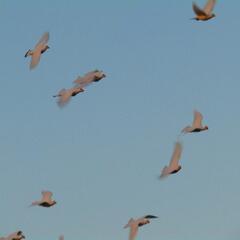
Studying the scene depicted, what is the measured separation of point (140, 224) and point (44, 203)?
5165 mm

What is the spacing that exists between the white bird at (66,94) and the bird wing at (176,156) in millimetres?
5695

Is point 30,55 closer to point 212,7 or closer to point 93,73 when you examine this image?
point 93,73

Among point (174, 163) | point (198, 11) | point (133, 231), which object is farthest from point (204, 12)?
point (133, 231)

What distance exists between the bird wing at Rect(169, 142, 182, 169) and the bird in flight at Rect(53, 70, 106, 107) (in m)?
5.15

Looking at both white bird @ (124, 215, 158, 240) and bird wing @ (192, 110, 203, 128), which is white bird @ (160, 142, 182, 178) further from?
white bird @ (124, 215, 158, 240)

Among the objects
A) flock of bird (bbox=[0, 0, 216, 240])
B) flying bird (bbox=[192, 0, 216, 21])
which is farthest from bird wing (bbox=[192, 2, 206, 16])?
flock of bird (bbox=[0, 0, 216, 240])

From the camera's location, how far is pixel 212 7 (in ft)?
151

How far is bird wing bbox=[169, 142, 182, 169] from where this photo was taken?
5121 centimetres

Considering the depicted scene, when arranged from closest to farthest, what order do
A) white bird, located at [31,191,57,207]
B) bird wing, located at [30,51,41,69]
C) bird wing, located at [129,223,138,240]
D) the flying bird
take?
the flying bird < bird wing, located at [30,51,41,69] < bird wing, located at [129,223,138,240] < white bird, located at [31,191,57,207]

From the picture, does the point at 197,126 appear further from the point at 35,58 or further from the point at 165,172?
the point at 35,58

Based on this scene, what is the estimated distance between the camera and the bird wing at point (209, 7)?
45119 millimetres

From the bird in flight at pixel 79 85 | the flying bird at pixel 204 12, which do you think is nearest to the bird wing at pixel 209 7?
the flying bird at pixel 204 12

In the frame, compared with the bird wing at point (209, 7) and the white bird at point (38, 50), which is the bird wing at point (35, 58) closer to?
the white bird at point (38, 50)

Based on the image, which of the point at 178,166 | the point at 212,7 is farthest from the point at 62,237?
the point at 212,7
